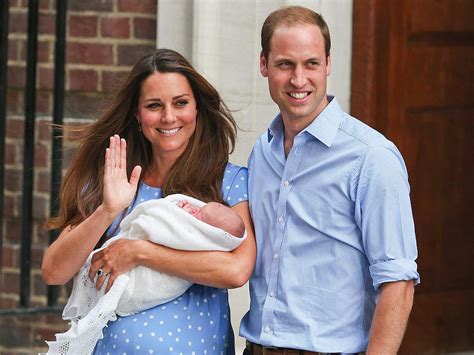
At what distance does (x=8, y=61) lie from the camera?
6.22 m

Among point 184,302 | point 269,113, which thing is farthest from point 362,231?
point 269,113

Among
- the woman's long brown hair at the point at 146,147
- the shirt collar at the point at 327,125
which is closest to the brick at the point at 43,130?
the woman's long brown hair at the point at 146,147

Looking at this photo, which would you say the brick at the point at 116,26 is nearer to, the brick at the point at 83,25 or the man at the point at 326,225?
the brick at the point at 83,25

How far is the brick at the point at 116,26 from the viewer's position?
19.9 ft

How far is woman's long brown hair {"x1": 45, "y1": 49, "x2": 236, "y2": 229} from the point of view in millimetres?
4117

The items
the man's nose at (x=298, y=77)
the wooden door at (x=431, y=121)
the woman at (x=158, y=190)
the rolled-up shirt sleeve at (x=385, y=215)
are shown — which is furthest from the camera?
the wooden door at (x=431, y=121)

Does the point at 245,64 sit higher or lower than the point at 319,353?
higher

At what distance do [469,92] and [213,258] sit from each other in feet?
9.28

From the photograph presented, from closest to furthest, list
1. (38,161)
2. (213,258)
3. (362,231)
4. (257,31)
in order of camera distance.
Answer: (362,231), (213,258), (257,31), (38,161)

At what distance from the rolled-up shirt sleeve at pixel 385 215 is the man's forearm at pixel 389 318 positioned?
0.03 meters

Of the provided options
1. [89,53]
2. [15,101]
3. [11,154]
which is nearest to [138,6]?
[89,53]

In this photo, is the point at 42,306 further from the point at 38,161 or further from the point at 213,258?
the point at 213,258

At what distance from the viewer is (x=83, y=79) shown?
6121 millimetres

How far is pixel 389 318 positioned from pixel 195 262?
0.62 meters
